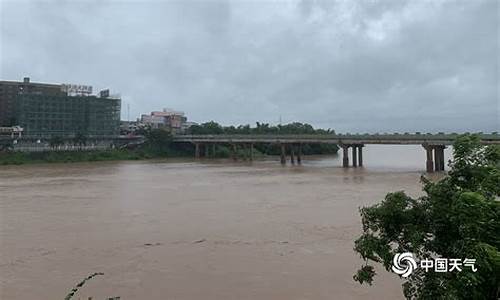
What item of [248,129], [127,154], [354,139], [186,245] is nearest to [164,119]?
[248,129]

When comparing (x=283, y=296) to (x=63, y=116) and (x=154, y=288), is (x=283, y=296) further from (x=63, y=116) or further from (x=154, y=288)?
(x=63, y=116)

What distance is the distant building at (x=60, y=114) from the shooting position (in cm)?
7794

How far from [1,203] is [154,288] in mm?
16922

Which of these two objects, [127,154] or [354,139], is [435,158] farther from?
[127,154]

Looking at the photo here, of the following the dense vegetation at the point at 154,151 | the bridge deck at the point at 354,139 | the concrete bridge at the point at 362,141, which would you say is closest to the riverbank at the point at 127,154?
the dense vegetation at the point at 154,151

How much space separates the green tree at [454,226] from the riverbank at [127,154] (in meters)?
58.1

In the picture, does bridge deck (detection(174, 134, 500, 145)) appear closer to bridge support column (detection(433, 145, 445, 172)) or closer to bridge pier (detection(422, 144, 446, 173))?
bridge pier (detection(422, 144, 446, 173))

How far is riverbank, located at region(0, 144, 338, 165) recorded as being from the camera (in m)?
58.9

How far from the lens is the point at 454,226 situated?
4973 millimetres

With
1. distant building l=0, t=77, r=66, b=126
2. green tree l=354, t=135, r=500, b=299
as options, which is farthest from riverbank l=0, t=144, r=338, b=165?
green tree l=354, t=135, r=500, b=299

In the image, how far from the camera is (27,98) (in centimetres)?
7825

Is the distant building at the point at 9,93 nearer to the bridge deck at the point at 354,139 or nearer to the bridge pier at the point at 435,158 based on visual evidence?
the bridge deck at the point at 354,139

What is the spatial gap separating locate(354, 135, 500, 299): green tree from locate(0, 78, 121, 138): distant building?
250 feet

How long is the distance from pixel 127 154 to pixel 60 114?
826 inches
